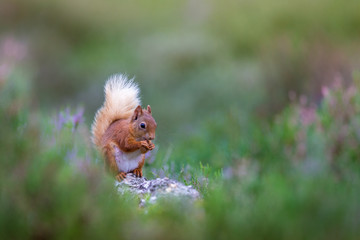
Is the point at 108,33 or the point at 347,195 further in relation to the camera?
the point at 108,33

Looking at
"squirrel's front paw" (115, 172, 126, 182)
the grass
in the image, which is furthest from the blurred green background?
"squirrel's front paw" (115, 172, 126, 182)

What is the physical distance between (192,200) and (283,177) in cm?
80

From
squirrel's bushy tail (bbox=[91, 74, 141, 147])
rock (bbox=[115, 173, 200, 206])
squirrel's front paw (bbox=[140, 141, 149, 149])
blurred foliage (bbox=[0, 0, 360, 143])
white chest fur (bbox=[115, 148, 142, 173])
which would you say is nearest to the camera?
rock (bbox=[115, 173, 200, 206])

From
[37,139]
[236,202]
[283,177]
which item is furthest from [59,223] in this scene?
[283,177]

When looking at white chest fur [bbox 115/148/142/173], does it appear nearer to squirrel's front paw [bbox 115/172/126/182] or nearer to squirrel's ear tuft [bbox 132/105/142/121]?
squirrel's front paw [bbox 115/172/126/182]

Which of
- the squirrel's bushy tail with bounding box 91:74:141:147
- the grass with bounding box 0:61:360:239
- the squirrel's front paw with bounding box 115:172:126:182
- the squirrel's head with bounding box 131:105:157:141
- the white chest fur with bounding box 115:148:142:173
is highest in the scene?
the squirrel's bushy tail with bounding box 91:74:141:147

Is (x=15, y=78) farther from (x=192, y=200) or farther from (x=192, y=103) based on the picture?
(x=192, y=103)

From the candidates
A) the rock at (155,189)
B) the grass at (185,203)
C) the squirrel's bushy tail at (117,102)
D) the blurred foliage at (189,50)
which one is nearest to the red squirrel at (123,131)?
the squirrel's bushy tail at (117,102)

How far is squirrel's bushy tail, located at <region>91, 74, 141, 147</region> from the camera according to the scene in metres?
4.64

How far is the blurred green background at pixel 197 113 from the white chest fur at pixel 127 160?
0.27m

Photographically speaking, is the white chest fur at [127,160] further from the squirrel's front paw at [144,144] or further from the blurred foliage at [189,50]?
the blurred foliage at [189,50]

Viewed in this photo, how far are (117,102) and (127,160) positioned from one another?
0.55m

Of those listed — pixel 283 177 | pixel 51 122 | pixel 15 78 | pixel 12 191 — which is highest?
pixel 15 78

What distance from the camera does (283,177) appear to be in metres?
2.88
